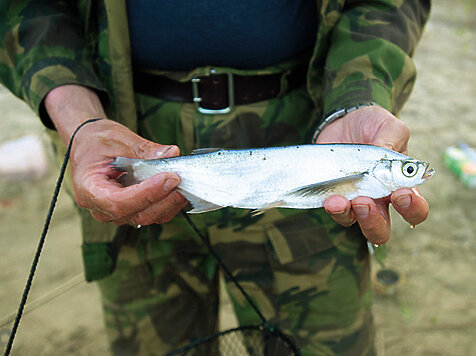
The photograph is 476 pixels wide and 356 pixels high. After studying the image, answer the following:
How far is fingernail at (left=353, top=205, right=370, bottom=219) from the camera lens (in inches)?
46.2

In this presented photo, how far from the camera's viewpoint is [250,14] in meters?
1.49

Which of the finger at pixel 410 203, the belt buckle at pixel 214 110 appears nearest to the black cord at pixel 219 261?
the belt buckle at pixel 214 110

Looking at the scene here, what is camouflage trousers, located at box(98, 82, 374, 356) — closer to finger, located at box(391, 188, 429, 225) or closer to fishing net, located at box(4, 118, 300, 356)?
fishing net, located at box(4, 118, 300, 356)

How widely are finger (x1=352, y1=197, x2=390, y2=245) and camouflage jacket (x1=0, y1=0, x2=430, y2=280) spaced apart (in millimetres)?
406

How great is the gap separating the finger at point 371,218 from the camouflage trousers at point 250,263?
1.41 ft

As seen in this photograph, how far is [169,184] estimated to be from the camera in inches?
48.9

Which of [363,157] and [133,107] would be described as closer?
[363,157]

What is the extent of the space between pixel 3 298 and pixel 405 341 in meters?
2.67

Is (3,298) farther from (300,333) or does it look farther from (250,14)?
(250,14)

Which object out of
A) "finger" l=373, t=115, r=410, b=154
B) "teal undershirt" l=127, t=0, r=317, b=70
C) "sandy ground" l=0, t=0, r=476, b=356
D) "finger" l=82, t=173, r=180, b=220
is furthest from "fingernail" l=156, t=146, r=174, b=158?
"sandy ground" l=0, t=0, r=476, b=356

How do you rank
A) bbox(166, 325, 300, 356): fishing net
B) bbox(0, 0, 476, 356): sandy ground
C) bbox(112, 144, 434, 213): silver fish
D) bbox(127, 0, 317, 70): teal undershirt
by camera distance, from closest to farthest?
bbox(112, 144, 434, 213): silver fish, bbox(127, 0, 317, 70): teal undershirt, bbox(166, 325, 300, 356): fishing net, bbox(0, 0, 476, 356): sandy ground

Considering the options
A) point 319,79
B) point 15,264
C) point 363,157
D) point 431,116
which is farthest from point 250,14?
point 431,116

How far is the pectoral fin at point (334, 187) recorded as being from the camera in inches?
49.9

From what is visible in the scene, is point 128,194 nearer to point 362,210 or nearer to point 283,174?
point 283,174
